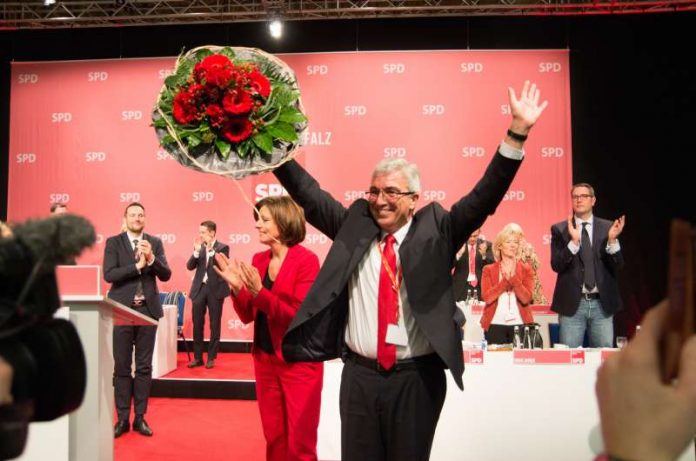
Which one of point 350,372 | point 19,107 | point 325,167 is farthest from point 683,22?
point 19,107

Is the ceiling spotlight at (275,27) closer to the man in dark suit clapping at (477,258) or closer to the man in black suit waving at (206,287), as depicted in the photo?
the man in black suit waving at (206,287)

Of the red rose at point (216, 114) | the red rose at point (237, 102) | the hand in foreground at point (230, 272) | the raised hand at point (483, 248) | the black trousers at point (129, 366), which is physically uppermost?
the red rose at point (237, 102)

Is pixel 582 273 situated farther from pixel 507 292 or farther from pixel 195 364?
pixel 195 364

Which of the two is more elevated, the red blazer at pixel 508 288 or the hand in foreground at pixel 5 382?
the hand in foreground at pixel 5 382

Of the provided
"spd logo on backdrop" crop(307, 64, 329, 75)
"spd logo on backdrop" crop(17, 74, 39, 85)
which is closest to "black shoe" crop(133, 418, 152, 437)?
"spd logo on backdrop" crop(307, 64, 329, 75)

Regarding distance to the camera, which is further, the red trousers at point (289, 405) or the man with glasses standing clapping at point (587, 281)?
the man with glasses standing clapping at point (587, 281)

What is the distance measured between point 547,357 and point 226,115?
8.53 ft

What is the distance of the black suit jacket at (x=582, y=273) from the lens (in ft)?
16.3

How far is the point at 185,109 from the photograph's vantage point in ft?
7.07

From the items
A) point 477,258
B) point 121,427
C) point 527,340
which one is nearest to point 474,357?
point 527,340

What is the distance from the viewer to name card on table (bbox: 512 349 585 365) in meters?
3.90

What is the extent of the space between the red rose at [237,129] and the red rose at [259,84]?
107mm

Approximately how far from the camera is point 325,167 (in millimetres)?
8383

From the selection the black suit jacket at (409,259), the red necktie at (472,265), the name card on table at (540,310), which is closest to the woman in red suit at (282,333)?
the black suit jacket at (409,259)
